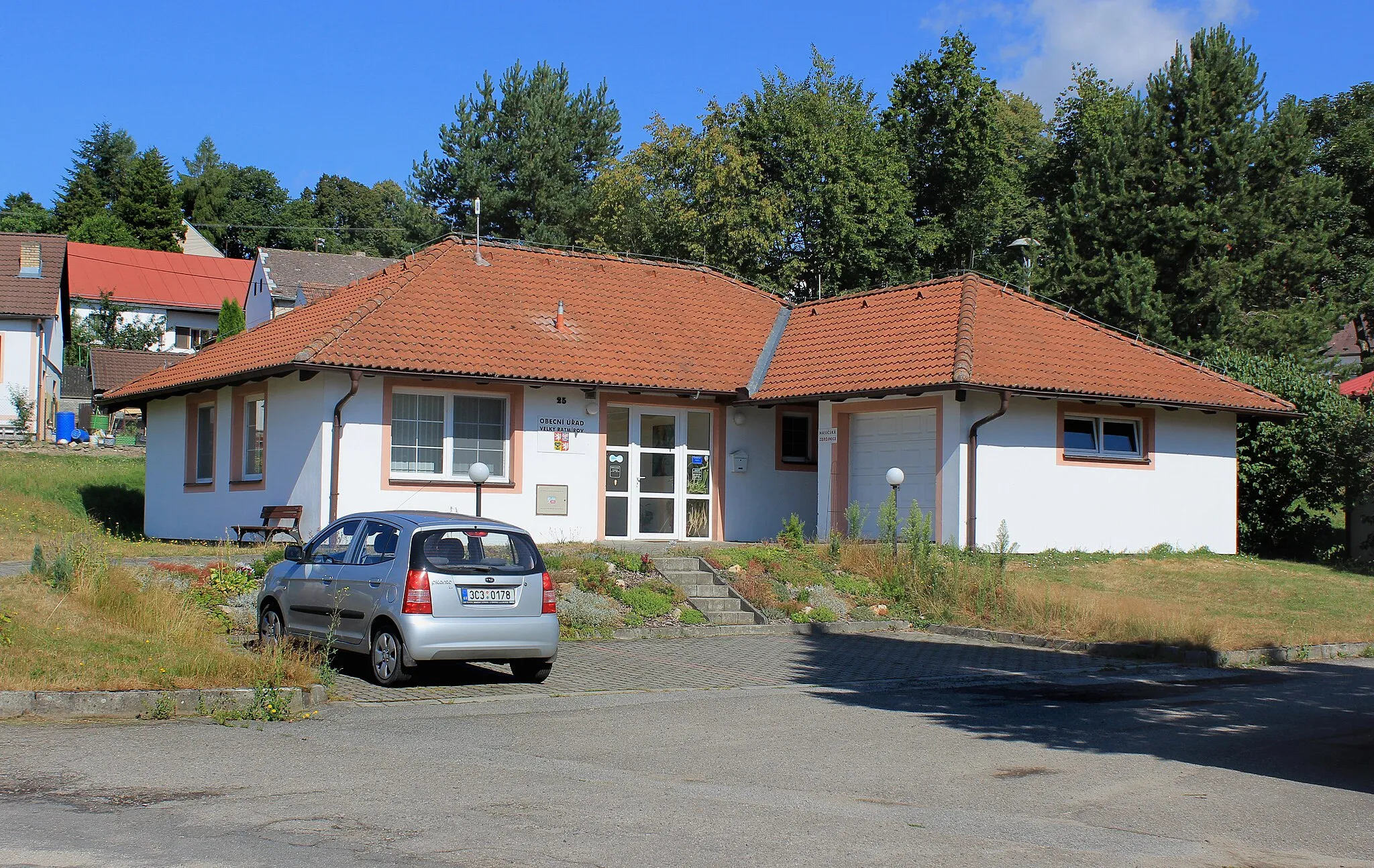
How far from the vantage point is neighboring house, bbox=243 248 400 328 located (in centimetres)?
5523

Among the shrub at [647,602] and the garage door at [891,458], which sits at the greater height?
the garage door at [891,458]

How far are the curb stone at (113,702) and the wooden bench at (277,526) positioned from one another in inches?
371

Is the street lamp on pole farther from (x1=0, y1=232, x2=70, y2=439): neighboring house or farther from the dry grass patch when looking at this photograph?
(x1=0, y1=232, x2=70, y2=439): neighboring house

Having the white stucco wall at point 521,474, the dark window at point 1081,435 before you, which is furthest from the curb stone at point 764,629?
the dark window at point 1081,435

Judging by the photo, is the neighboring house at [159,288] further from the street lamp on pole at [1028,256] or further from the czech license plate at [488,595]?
the czech license plate at [488,595]

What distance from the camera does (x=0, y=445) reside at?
3656 centimetres

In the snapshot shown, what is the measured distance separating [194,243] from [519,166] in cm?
3139

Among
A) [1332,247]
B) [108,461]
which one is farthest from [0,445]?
[1332,247]

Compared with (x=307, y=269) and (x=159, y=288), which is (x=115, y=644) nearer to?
(x=307, y=269)

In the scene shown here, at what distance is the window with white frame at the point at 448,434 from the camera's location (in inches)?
829

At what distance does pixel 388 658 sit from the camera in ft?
39.3

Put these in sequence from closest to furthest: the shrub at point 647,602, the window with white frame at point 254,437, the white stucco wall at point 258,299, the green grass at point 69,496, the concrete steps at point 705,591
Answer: the shrub at point 647,602 < the concrete steps at point 705,591 < the window with white frame at point 254,437 < the green grass at point 69,496 < the white stucco wall at point 258,299

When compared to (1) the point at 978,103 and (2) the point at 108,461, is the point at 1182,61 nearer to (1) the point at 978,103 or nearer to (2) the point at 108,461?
(1) the point at 978,103

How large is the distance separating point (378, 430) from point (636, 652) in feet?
24.3
